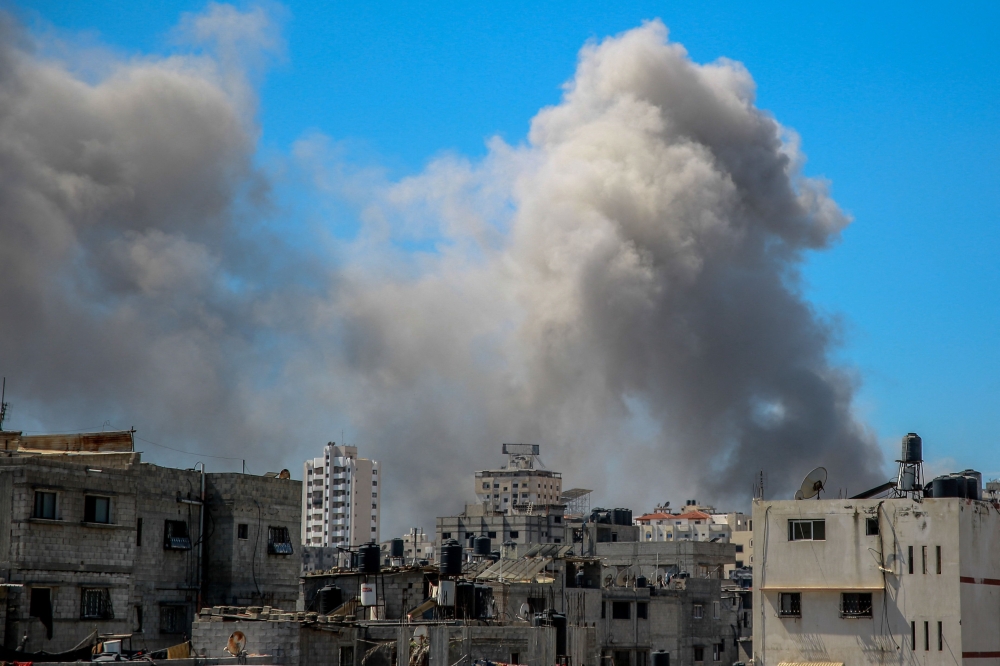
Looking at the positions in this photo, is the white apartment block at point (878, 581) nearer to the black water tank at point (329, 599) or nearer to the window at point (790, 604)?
the window at point (790, 604)

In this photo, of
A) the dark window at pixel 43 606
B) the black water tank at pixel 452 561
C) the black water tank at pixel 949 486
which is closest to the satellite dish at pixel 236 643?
the dark window at pixel 43 606

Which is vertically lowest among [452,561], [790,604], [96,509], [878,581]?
[790,604]

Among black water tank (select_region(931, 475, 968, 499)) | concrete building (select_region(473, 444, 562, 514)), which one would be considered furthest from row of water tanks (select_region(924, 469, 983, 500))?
concrete building (select_region(473, 444, 562, 514))

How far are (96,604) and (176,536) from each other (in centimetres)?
494

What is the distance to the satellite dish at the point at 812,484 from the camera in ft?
139

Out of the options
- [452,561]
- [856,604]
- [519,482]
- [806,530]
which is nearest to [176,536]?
[452,561]

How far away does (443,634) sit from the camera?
37250mm

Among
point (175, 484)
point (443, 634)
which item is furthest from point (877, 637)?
point (175, 484)

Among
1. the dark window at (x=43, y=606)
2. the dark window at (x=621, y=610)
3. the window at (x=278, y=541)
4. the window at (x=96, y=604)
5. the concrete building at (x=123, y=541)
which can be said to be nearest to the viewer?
the concrete building at (x=123, y=541)

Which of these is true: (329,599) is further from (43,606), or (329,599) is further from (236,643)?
(236,643)

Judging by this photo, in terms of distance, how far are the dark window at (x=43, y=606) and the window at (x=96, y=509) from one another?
8.31 ft

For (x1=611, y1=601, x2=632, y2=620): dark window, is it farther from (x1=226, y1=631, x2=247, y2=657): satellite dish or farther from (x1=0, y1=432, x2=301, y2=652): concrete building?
(x1=226, y1=631, x2=247, y2=657): satellite dish

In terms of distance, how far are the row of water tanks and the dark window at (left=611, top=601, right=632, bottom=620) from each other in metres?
25.3

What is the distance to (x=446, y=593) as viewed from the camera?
1750 inches
